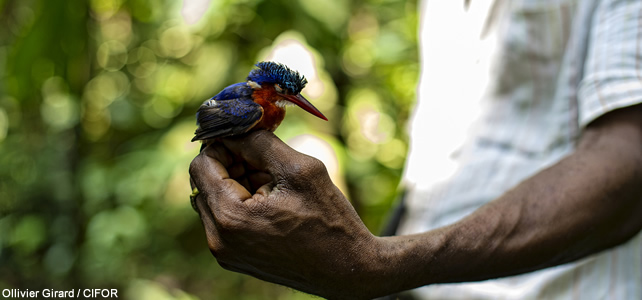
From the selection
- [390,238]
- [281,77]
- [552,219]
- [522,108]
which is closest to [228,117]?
[281,77]

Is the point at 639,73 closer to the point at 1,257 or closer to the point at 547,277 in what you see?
the point at 547,277

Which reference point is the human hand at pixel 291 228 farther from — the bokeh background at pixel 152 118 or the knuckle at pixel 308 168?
the bokeh background at pixel 152 118

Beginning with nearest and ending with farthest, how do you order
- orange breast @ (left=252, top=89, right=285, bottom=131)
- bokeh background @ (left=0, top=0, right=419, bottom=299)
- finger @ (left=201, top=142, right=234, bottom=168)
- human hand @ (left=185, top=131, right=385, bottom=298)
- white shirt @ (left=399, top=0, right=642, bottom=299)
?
human hand @ (left=185, top=131, right=385, bottom=298) → finger @ (left=201, top=142, right=234, bottom=168) → orange breast @ (left=252, top=89, right=285, bottom=131) → white shirt @ (left=399, top=0, right=642, bottom=299) → bokeh background @ (left=0, top=0, right=419, bottom=299)

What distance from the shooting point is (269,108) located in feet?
3.87

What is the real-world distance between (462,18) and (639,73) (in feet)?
2.65

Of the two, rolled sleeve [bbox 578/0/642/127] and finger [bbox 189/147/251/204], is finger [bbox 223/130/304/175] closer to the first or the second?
finger [bbox 189/147/251/204]

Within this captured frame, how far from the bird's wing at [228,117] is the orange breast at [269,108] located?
27 millimetres

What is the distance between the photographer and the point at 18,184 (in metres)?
3.77

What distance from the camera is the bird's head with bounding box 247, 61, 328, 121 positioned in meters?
1.18

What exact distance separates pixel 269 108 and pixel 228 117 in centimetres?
14

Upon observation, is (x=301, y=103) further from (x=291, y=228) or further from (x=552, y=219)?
(x=552, y=219)

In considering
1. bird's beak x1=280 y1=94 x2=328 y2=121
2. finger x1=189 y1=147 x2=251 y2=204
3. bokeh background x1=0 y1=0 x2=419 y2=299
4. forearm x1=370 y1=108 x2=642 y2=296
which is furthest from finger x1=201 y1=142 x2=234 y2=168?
bokeh background x1=0 y1=0 x2=419 y2=299

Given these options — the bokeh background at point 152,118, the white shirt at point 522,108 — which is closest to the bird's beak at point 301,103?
the white shirt at point 522,108

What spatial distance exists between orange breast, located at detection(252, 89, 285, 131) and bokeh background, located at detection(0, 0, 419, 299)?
1379 mm
